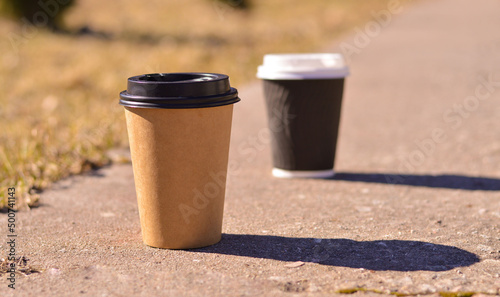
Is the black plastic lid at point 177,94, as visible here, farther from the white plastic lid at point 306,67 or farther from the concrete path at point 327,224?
the white plastic lid at point 306,67

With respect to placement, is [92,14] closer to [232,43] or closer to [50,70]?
[232,43]

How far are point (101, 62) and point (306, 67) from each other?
19.7 ft

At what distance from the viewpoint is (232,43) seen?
12945 mm

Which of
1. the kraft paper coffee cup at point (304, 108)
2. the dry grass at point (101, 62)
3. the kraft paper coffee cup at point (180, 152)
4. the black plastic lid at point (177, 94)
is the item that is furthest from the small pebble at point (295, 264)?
the dry grass at point (101, 62)

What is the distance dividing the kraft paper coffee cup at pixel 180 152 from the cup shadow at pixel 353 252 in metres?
0.18

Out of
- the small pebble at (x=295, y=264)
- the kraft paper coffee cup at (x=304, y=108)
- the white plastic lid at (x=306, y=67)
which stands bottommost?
the small pebble at (x=295, y=264)

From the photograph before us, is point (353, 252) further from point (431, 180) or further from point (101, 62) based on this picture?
point (101, 62)

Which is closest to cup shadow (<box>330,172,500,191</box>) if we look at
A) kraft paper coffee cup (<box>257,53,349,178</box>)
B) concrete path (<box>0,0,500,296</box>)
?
concrete path (<box>0,0,500,296</box>)

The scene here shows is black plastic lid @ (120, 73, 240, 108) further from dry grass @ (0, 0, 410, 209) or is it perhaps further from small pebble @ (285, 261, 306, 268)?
dry grass @ (0, 0, 410, 209)

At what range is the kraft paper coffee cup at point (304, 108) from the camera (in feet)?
15.0

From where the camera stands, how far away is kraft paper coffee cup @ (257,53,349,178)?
4570 millimetres

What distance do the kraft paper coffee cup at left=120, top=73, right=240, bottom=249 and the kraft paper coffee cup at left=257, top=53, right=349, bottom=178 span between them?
142 centimetres

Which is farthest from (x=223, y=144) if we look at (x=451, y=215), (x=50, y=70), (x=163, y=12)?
(x=163, y=12)

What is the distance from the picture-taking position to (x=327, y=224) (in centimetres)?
367
